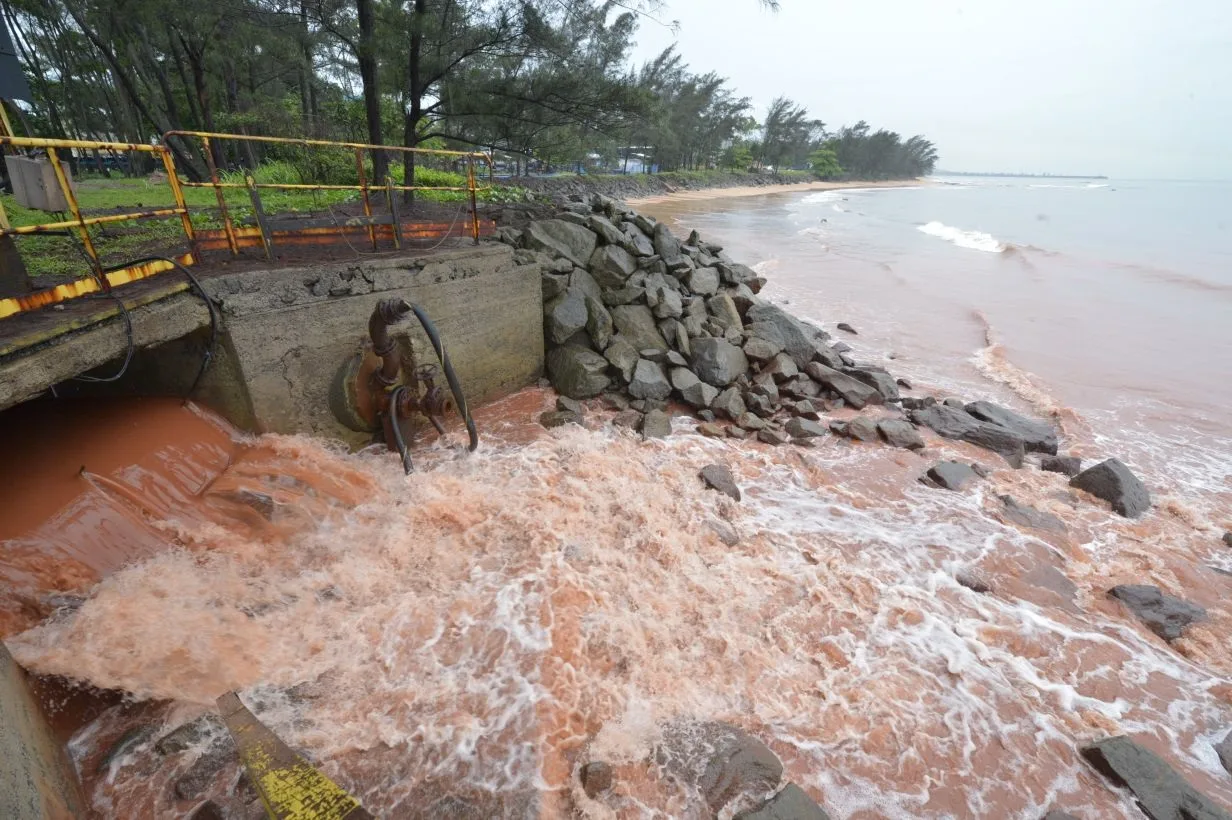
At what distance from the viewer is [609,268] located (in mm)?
8359

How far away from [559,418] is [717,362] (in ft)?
8.40

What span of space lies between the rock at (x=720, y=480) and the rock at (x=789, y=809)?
295 cm

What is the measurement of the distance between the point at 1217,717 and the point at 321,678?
5966 millimetres

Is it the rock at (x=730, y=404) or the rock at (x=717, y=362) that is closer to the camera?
the rock at (x=730, y=404)

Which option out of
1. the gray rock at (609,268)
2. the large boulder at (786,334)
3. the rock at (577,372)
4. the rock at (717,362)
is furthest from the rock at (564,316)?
the large boulder at (786,334)

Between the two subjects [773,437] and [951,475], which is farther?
[773,437]

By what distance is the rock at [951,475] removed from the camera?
5973 millimetres

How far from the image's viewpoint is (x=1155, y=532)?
5355mm

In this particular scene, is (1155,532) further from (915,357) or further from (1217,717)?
(915,357)

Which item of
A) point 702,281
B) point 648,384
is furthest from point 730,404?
point 702,281

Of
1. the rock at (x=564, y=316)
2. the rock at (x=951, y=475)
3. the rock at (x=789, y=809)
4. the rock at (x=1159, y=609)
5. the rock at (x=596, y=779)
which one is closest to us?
the rock at (x=789, y=809)

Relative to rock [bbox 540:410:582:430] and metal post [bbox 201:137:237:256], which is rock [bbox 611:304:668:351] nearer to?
rock [bbox 540:410:582:430]

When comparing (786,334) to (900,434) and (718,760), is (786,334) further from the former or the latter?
(718,760)

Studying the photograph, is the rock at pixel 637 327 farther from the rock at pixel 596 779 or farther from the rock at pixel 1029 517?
the rock at pixel 596 779
